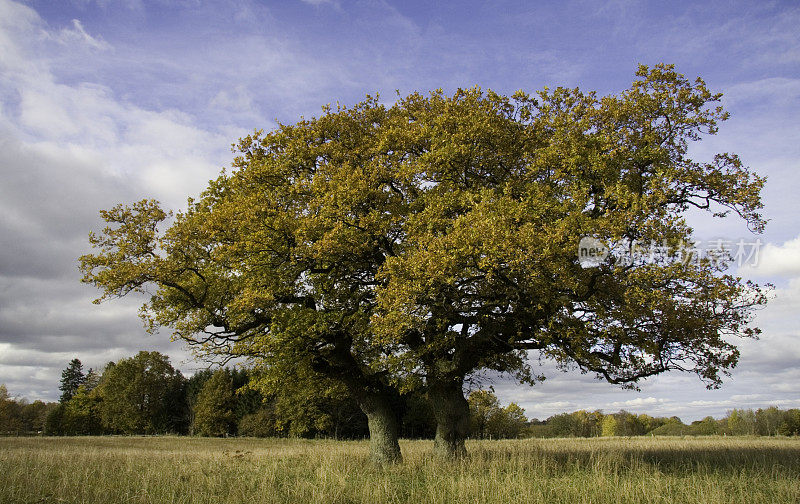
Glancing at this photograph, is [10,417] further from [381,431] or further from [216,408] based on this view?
[381,431]

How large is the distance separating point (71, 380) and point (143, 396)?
33352 mm

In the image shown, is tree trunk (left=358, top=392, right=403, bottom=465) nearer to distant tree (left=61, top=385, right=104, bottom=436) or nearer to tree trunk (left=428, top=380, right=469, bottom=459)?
tree trunk (left=428, top=380, right=469, bottom=459)

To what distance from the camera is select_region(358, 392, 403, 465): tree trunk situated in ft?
59.8

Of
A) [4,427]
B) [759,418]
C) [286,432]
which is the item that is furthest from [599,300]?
[4,427]

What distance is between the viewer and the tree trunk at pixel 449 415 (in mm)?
17938

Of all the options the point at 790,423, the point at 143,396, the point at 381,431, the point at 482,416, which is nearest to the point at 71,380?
the point at 143,396

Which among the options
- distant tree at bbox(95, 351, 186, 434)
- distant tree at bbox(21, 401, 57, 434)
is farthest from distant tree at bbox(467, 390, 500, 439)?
distant tree at bbox(21, 401, 57, 434)

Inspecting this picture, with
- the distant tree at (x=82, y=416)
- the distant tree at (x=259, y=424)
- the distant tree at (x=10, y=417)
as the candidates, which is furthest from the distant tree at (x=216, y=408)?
the distant tree at (x=10, y=417)

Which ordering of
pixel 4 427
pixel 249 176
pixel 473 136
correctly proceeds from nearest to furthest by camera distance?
pixel 473 136 < pixel 249 176 < pixel 4 427

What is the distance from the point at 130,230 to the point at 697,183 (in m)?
19.0

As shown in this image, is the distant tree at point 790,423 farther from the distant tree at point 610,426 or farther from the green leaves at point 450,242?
the green leaves at point 450,242

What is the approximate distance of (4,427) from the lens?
90.3m

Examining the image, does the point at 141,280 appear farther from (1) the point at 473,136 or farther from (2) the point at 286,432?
(2) the point at 286,432

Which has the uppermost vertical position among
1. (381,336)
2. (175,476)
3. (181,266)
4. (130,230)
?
(130,230)
